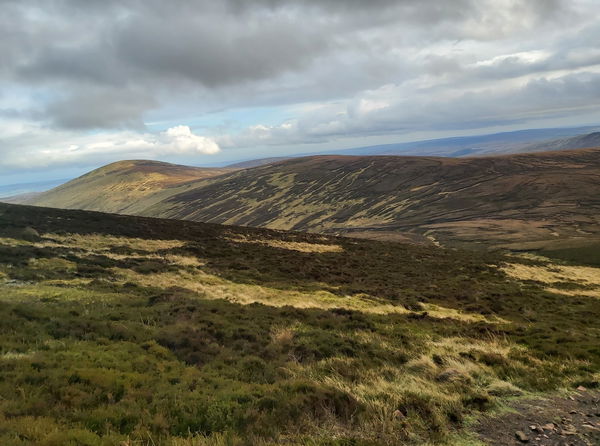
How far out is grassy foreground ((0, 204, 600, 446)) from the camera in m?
8.12

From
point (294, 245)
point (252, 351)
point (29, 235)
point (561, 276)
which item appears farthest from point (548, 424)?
point (561, 276)

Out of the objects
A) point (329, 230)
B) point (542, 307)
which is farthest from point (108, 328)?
point (329, 230)

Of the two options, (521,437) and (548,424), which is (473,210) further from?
(521,437)

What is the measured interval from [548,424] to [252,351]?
9.37 m

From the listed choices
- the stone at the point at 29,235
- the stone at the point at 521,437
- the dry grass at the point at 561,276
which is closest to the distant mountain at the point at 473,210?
the dry grass at the point at 561,276

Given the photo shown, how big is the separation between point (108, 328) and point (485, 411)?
13381mm

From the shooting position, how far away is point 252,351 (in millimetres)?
13922

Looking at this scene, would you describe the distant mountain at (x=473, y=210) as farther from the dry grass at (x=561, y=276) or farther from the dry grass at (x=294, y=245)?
the dry grass at (x=294, y=245)

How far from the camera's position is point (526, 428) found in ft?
28.2

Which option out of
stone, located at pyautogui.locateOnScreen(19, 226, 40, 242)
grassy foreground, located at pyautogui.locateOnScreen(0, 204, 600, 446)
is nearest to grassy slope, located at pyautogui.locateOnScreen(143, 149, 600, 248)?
grassy foreground, located at pyautogui.locateOnScreen(0, 204, 600, 446)

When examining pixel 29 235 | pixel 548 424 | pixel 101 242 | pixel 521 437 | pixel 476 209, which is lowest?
pixel 476 209

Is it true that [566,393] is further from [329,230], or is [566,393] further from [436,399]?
[329,230]

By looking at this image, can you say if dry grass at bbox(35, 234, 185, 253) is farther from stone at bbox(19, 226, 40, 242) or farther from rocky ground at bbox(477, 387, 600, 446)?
rocky ground at bbox(477, 387, 600, 446)

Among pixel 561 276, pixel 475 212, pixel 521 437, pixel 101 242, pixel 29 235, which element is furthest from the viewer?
pixel 475 212
